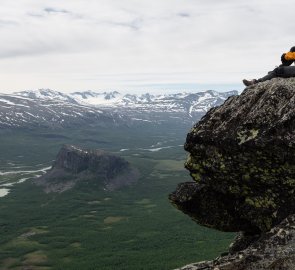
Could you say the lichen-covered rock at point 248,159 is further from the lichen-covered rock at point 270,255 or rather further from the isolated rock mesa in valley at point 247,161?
the lichen-covered rock at point 270,255

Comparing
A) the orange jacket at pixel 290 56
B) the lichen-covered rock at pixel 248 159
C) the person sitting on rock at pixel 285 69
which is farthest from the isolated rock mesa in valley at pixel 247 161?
the orange jacket at pixel 290 56

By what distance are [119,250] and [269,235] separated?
167816mm

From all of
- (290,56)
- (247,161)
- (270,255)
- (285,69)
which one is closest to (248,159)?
(247,161)

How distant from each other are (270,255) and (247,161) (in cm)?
606

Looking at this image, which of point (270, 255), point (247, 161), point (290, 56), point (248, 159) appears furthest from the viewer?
point (290, 56)

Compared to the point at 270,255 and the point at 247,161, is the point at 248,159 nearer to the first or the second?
the point at 247,161

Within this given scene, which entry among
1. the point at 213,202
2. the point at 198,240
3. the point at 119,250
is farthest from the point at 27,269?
the point at 213,202

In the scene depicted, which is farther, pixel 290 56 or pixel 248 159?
pixel 290 56

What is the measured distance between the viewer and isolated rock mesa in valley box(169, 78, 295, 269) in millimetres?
22312

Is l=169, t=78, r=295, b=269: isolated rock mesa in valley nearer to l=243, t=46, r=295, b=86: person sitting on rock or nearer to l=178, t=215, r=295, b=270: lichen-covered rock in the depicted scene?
l=243, t=46, r=295, b=86: person sitting on rock

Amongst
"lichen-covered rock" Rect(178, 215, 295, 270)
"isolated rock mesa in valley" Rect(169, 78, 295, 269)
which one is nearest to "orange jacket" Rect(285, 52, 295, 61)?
"isolated rock mesa in valley" Rect(169, 78, 295, 269)

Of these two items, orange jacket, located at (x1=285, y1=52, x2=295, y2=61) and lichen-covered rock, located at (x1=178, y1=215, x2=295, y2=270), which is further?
orange jacket, located at (x1=285, y1=52, x2=295, y2=61)

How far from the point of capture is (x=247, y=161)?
23.6 meters

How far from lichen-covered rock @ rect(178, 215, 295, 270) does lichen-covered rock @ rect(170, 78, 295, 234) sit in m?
3.01
